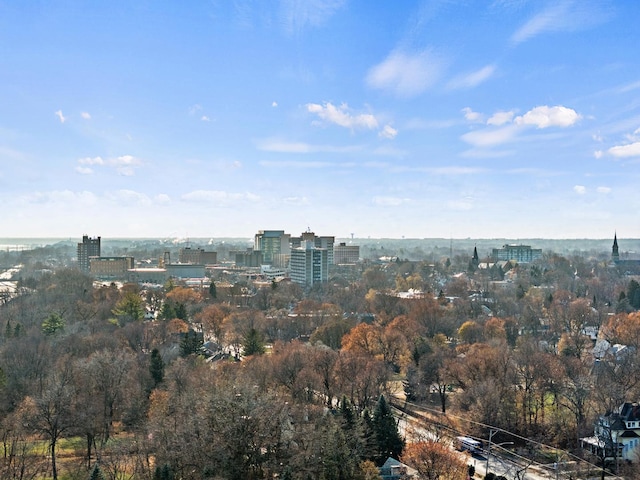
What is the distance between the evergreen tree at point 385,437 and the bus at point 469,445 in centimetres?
351

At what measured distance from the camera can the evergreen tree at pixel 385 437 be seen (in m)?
22.3

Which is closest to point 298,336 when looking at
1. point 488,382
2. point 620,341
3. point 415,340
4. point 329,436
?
point 415,340

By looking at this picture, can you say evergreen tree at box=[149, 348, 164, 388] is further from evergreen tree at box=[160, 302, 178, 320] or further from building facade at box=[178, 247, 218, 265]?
building facade at box=[178, 247, 218, 265]

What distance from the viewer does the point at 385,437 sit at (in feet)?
73.3

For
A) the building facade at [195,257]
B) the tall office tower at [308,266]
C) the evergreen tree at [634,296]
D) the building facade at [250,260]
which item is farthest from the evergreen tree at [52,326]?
the building facade at [195,257]

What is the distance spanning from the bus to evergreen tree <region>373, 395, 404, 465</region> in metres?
3.51

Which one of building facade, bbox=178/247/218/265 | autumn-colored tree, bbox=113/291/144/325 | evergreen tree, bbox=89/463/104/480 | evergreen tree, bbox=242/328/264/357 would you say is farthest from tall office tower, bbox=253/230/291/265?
evergreen tree, bbox=89/463/104/480

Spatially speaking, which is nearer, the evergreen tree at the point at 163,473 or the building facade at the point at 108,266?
the evergreen tree at the point at 163,473

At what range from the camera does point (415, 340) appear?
36781 millimetres

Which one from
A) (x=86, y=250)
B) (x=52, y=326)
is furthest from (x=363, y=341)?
(x=86, y=250)

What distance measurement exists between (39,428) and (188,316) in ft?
92.0

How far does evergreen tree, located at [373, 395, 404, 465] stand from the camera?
22.3 meters

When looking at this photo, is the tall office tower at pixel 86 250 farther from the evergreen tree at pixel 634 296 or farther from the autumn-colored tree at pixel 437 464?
the autumn-colored tree at pixel 437 464

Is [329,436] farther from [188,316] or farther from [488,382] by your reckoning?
[188,316]
